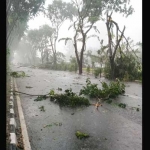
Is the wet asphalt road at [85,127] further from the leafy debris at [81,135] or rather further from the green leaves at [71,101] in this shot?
the green leaves at [71,101]

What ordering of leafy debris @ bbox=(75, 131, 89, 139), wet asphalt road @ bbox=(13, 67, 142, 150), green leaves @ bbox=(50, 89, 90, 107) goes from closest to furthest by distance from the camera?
wet asphalt road @ bbox=(13, 67, 142, 150) < leafy debris @ bbox=(75, 131, 89, 139) < green leaves @ bbox=(50, 89, 90, 107)

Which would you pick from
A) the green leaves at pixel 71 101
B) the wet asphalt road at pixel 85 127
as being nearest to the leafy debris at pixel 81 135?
the wet asphalt road at pixel 85 127

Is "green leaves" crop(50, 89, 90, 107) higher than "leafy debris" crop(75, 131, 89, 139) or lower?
higher

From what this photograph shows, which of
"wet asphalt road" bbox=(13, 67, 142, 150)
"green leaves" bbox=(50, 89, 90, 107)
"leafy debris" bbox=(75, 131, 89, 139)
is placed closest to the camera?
"wet asphalt road" bbox=(13, 67, 142, 150)

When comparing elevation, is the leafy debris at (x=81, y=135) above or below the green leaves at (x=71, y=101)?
below

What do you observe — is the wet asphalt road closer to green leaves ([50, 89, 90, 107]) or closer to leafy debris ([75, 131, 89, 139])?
leafy debris ([75, 131, 89, 139])

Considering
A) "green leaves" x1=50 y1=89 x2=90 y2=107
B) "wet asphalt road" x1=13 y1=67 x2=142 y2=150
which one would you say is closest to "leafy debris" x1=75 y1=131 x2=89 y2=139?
"wet asphalt road" x1=13 y1=67 x2=142 y2=150

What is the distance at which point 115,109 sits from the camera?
907 cm

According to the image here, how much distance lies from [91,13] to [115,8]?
12.6 feet

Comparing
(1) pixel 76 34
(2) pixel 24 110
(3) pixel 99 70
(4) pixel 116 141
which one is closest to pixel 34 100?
(2) pixel 24 110

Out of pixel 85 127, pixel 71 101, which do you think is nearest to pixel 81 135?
pixel 85 127
